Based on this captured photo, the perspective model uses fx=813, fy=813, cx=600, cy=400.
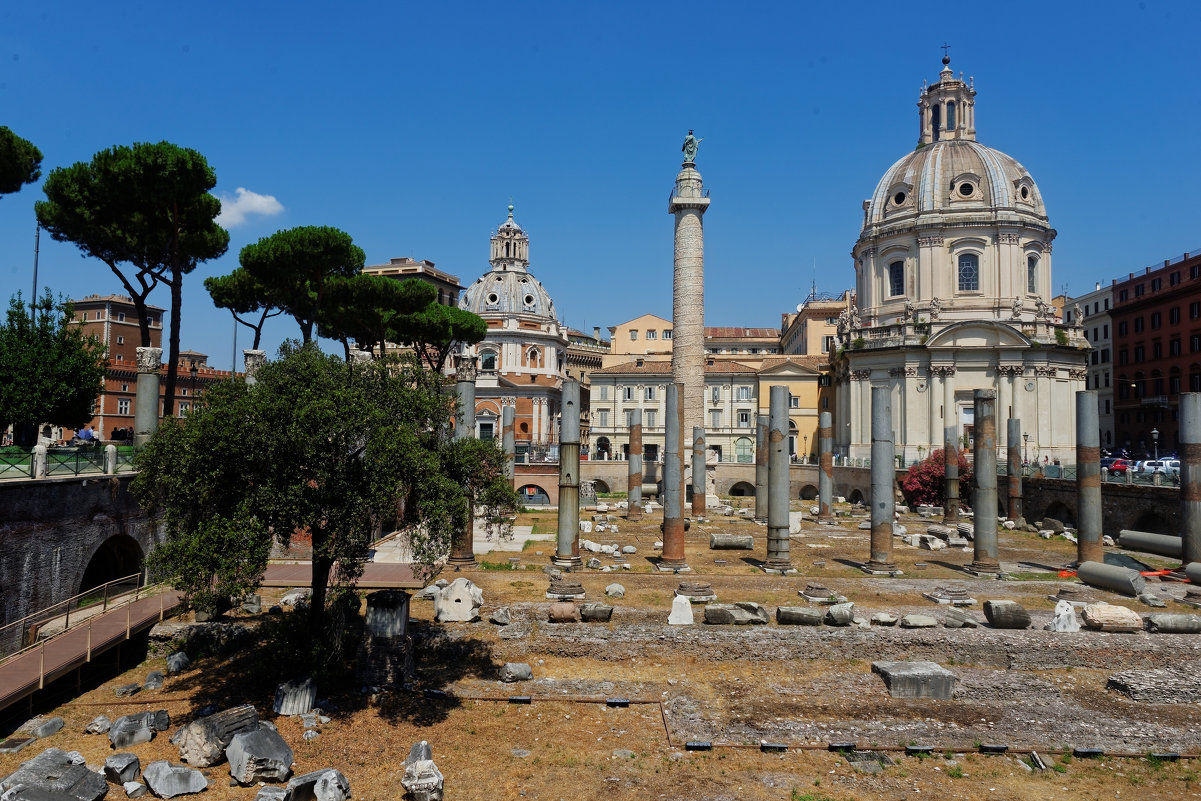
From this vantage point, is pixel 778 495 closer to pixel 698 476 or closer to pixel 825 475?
pixel 698 476

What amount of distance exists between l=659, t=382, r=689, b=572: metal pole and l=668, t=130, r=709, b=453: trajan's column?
43.3 feet

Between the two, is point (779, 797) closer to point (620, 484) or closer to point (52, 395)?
point (52, 395)

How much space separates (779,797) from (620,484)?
4545 cm

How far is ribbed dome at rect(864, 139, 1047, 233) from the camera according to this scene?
53.1 m

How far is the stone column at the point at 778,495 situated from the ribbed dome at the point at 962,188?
3558 cm

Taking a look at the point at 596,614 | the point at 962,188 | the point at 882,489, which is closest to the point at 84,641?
the point at 596,614

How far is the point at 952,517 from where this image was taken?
3553 cm

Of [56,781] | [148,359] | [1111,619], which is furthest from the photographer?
[148,359]

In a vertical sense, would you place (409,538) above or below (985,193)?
below

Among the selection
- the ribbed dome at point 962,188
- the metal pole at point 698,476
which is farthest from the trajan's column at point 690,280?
the ribbed dome at point 962,188

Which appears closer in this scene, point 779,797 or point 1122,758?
point 779,797

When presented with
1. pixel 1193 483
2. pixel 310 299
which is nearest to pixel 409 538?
pixel 1193 483

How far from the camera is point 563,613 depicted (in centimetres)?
1555

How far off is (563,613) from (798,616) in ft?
14.6
